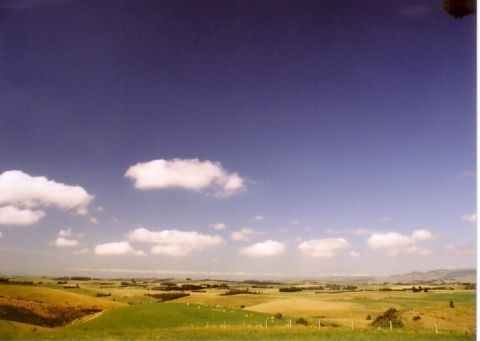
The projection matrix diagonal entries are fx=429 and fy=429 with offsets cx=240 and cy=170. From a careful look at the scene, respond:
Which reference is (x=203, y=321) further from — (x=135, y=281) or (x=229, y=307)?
(x=135, y=281)

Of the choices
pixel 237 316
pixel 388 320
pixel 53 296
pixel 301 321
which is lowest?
pixel 237 316

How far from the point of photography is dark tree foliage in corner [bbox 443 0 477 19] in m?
9.60

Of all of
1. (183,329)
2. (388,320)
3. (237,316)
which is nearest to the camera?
(183,329)

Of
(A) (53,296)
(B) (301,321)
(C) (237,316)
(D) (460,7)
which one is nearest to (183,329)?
(C) (237,316)

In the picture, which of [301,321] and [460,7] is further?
[301,321]

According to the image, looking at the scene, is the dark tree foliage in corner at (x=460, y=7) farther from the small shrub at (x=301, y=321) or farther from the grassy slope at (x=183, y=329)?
the small shrub at (x=301, y=321)

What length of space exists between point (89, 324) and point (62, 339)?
6.43 metres

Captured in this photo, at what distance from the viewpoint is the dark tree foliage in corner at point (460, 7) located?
9602mm

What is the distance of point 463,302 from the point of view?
31266mm

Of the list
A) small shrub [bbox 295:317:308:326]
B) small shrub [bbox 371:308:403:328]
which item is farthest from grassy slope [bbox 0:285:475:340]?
small shrub [bbox 295:317:308:326]

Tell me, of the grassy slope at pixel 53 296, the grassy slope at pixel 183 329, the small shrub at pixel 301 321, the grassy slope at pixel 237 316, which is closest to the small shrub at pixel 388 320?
the grassy slope at pixel 237 316

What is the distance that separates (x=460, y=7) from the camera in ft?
31.8

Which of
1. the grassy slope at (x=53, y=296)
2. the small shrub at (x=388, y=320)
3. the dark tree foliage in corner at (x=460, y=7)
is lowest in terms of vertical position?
the small shrub at (x=388, y=320)

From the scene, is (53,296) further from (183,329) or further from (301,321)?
(301,321)
